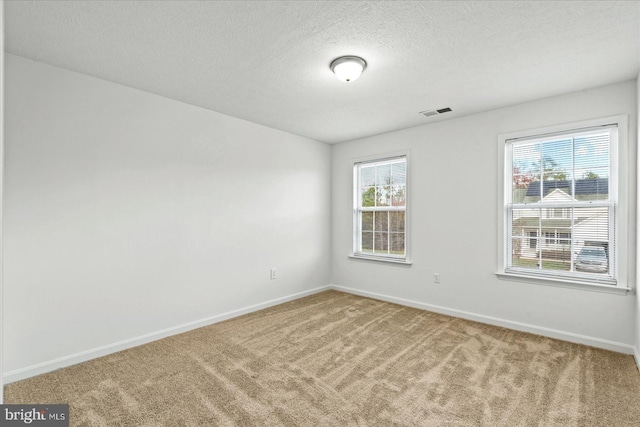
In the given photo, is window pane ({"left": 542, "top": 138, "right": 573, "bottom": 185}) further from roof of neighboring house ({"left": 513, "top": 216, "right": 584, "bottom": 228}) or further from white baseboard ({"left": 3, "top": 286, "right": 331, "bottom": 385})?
white baseboard ({"left": 3, "top": 286, "right": 331, "bottom": 385})

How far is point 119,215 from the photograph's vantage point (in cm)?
309

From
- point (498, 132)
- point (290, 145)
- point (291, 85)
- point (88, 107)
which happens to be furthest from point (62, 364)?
point (498, 132)

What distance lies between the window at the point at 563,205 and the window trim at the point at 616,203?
2cm

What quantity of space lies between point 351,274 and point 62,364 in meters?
3.55

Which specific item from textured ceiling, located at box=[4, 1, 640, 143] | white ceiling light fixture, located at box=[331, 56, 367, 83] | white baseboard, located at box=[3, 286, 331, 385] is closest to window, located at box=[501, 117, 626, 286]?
textured ceiling, located at box=[4, 1, 640, 143]

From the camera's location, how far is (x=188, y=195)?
3.59m

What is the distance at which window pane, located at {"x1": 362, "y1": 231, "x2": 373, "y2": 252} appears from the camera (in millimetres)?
5031

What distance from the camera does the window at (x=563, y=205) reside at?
314 cm

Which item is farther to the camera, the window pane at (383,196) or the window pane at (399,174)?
the window pane at (383,196)

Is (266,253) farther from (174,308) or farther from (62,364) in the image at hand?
(62,364)

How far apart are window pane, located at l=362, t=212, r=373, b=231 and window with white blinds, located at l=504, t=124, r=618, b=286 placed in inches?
73.1

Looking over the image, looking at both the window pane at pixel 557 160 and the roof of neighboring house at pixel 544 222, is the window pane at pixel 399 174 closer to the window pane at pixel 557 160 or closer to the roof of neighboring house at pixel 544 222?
the roof of neighboring house at pixel 544 222

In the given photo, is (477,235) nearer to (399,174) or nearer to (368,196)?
(399,174)

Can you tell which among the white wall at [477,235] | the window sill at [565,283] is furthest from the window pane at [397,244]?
the window sill at [565,283]
